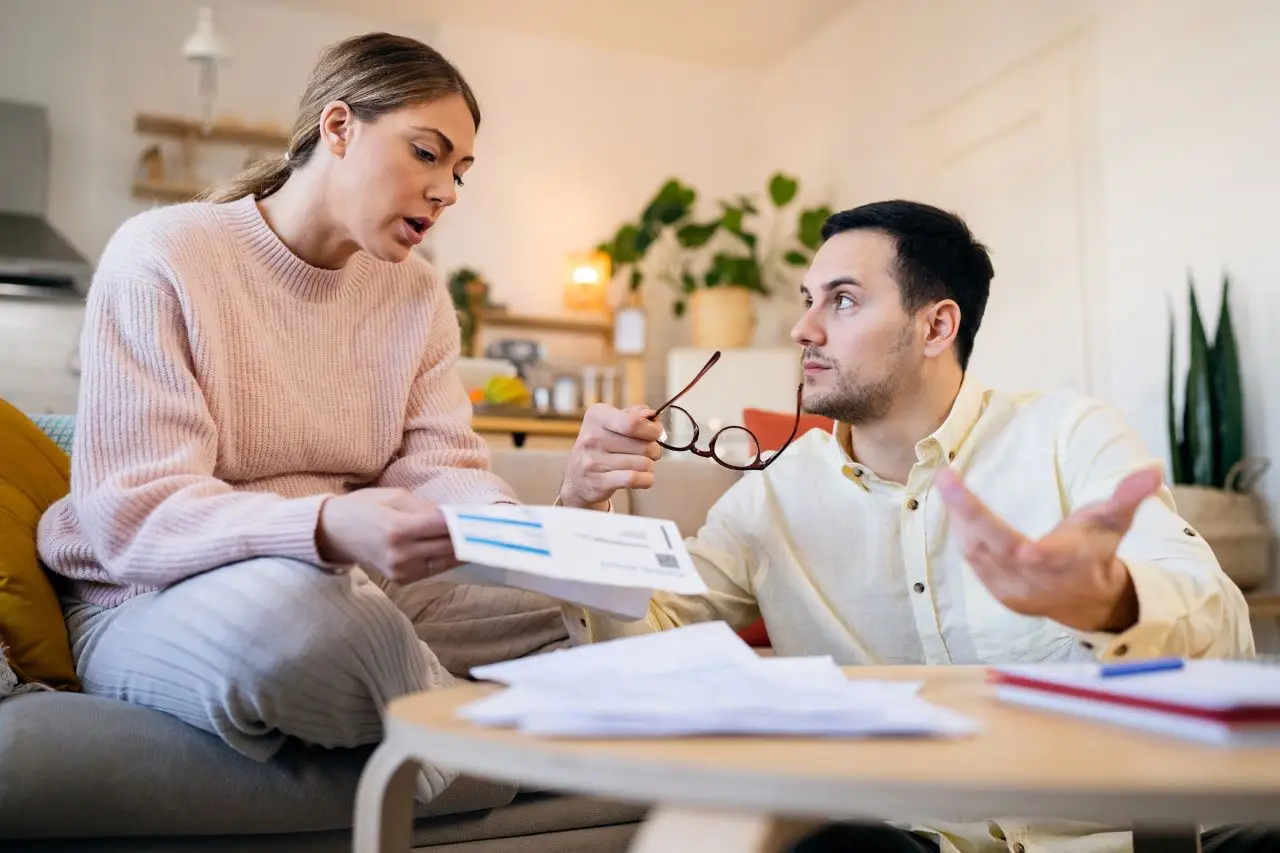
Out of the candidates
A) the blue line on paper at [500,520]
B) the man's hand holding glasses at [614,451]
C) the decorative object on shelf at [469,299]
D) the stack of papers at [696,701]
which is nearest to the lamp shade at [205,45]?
the decorative object on shelf at [469,299]

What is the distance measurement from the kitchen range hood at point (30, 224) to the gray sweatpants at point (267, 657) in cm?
397

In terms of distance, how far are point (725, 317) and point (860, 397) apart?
12.8 feet

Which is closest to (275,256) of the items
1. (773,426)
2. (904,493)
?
(904,493)

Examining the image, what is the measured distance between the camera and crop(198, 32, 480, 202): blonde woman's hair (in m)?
1.42

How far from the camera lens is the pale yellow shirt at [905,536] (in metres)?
1.28

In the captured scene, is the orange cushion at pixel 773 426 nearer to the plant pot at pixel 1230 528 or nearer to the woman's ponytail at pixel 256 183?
the woman's ponytail at pixel 256 183

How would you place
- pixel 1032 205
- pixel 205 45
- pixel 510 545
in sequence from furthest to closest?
pixel 205 45 < pixel 1032 205 < pixel 510 545

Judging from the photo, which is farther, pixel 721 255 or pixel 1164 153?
pixel 721 255

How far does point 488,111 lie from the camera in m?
5.77

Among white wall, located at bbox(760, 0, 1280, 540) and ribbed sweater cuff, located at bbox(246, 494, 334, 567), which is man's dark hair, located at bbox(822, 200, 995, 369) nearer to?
ribbed sweater cuff, located at bbox(246, 494, 334, 567)

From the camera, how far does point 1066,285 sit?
395 cm

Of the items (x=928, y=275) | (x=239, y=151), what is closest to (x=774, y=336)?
(x=239, y=151)

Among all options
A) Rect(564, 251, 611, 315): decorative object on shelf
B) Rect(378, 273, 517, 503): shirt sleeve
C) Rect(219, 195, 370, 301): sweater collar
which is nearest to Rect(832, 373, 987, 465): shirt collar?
Rect(378, 273, 517, 503): shirt sleeve

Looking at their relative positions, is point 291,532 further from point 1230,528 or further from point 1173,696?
point 1230,528
